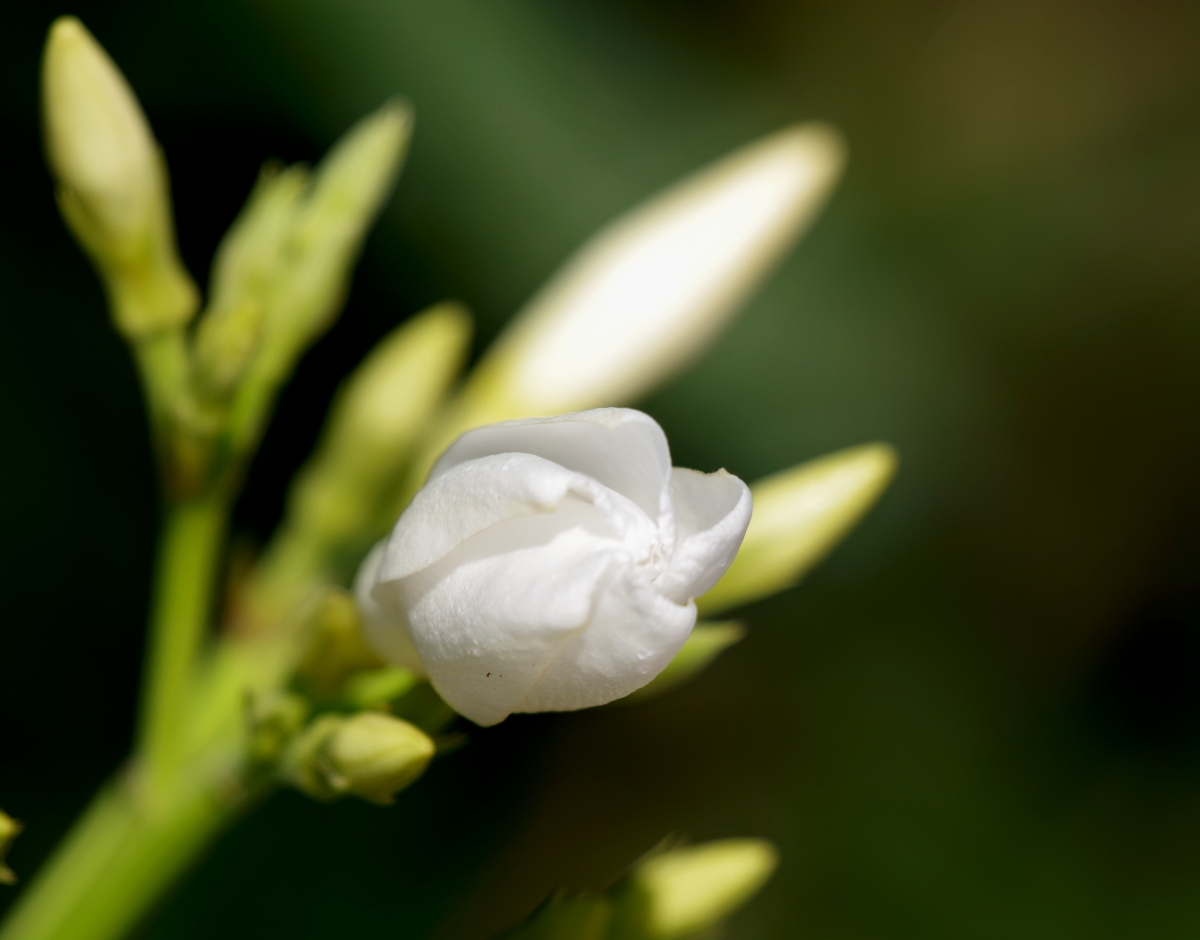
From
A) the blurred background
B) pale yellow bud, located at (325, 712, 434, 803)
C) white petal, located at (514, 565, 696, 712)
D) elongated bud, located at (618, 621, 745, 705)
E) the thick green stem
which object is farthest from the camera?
the blurred background

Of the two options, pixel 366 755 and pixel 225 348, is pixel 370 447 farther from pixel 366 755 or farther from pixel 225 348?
pixel 366 755

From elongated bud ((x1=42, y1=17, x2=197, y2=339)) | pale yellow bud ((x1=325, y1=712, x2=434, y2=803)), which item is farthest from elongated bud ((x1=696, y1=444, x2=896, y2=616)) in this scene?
elongated bud ((x1=42, y1=17, x2=197, y2=339))

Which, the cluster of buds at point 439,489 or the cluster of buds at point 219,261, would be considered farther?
the cluster of buds at point 219,261

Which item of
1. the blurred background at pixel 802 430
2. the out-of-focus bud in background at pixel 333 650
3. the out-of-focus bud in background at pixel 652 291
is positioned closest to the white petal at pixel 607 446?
the out-of-focus bud in background at pixel 333 650

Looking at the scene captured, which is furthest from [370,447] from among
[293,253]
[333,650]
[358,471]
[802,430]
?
[802,430]

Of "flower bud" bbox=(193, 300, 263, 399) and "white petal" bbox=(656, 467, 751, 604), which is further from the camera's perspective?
"flower bud" bbox=(193, 300, 263, 399)

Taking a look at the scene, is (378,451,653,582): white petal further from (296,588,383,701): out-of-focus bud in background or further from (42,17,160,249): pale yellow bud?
(42,17,160,249): pale yellow bud

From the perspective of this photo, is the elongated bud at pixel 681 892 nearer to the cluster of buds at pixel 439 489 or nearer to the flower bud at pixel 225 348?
the cluster of buds at pixel 439 489
